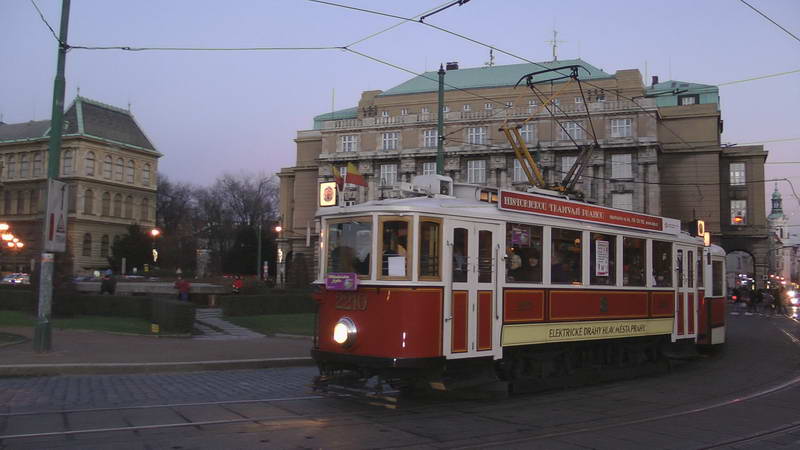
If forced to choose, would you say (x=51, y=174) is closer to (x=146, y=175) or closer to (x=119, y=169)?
(x=119, y=169)

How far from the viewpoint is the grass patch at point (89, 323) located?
19312mm

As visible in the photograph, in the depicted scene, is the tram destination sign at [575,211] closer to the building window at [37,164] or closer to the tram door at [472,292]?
the tram door at [472,292]

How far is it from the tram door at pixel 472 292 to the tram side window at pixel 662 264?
4.83 metres

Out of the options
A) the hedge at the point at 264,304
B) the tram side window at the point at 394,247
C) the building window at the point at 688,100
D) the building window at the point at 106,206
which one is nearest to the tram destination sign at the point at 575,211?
the tram side window at the point at 394,247

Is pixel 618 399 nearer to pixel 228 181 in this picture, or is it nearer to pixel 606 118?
pixel 606 118

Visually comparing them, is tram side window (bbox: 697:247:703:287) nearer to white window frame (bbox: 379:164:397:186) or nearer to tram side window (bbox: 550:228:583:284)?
tram side window (bbox: 550:228:583:284)

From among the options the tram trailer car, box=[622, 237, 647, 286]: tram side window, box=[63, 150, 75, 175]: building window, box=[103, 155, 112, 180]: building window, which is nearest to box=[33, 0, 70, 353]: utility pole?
the tram trailer car

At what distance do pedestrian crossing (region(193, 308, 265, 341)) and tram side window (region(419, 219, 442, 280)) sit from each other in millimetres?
11061

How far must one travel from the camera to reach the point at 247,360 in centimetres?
1437

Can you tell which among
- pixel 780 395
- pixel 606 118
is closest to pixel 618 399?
pixel 780 395

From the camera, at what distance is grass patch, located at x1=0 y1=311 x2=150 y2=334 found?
63.4ft

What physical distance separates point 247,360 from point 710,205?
197 ft

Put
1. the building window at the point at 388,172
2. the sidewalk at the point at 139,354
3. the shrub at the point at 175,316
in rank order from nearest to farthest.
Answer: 1. the sidewalk at the point at 139,354
2. the shrub at the point at 175,316
3. the building window at the point at 388,172

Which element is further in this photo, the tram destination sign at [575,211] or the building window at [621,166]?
the building window at [621,166]
